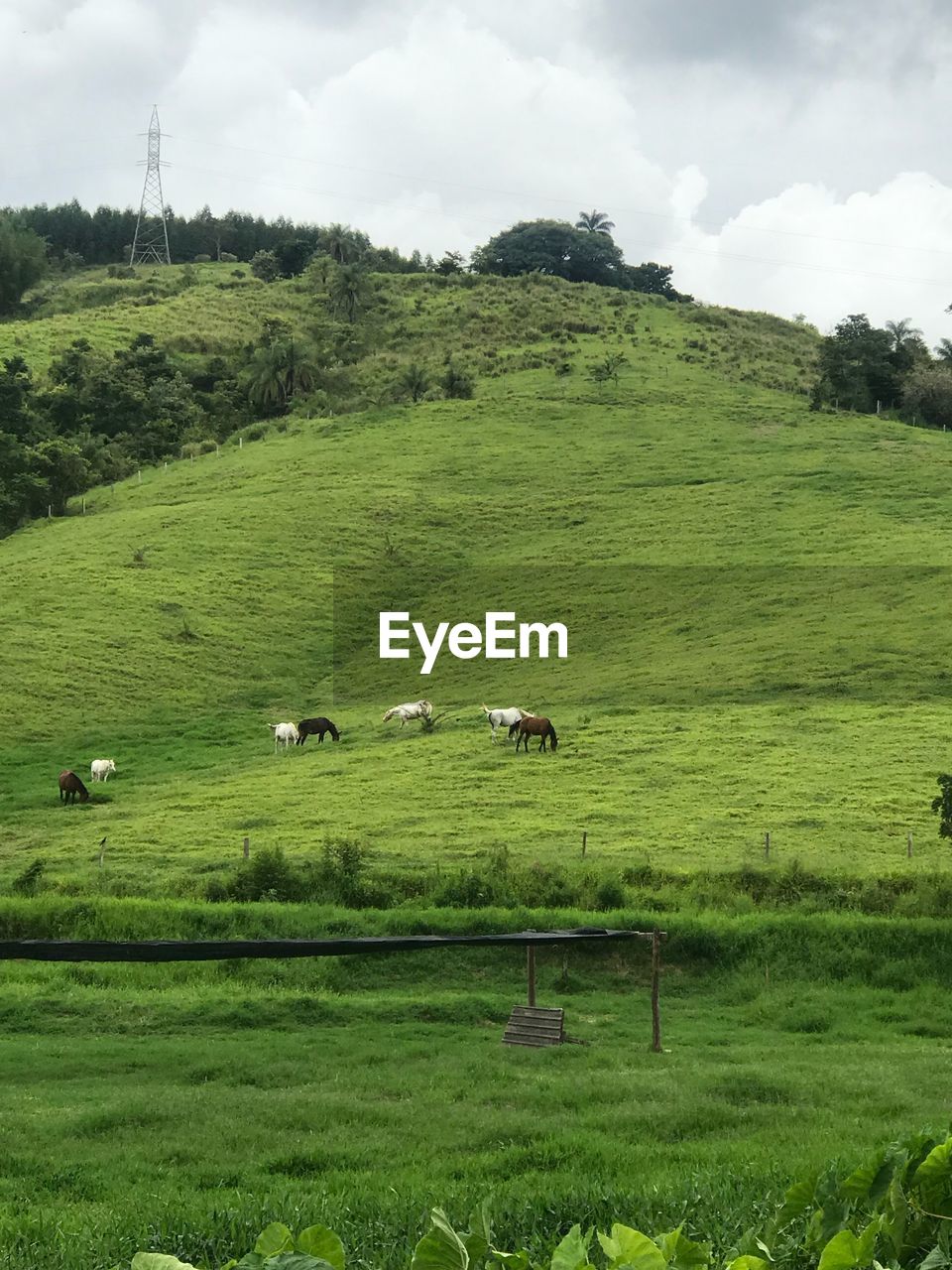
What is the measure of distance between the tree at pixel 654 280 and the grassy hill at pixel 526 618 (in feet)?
158

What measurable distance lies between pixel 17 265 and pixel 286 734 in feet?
325

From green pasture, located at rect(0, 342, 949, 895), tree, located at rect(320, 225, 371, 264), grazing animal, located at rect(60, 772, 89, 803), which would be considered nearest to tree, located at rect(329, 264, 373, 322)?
tree, located at rect(320, 225, 371, 264)

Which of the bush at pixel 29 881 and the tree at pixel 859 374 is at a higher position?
the tree at pixel 859 374

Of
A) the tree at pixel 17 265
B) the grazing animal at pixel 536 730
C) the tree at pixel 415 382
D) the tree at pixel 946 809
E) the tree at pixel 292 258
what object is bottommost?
the tree at pixel 946 809

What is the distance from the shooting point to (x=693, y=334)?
10712 centimetres

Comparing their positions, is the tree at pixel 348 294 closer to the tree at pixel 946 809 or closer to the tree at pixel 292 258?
the tree at pixel 292 258

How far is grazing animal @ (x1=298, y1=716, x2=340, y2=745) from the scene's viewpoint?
4312 cm

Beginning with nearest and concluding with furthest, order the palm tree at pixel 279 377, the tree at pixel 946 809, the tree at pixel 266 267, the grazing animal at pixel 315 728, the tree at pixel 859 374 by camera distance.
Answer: the tree at pixel 946 809 → the grazing animal at pixel 315 728 → the tree at pixel 859 374 → the palm tree at pixel 279 377 → the tree at pixel 266 267

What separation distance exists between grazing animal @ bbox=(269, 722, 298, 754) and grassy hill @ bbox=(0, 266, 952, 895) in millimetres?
651

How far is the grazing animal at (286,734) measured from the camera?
42.7 meters

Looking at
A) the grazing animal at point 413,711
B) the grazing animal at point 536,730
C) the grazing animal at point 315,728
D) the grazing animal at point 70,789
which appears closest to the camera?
the grazing animal at point 70,789

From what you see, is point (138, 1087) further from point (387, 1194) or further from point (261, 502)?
point (261, 502)

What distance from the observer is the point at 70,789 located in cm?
3709

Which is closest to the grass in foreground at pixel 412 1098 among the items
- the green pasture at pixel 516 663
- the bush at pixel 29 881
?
the bush at pixel 29 881
